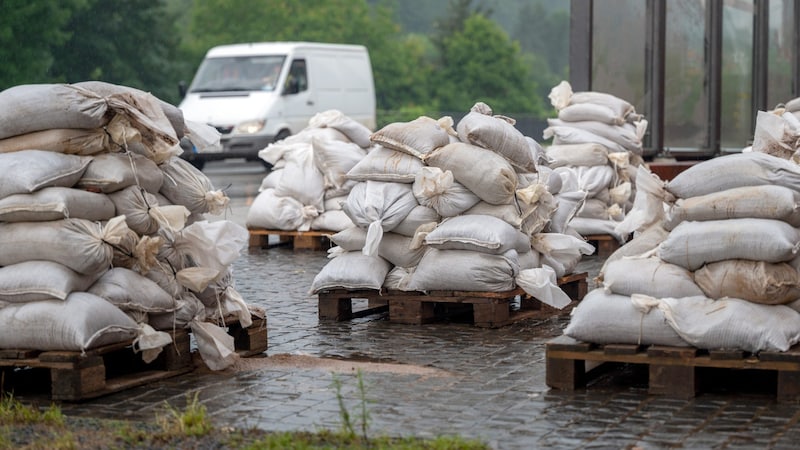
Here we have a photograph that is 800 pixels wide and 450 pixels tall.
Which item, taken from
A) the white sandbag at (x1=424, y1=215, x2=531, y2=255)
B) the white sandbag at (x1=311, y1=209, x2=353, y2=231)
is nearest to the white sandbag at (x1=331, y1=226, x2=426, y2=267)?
the white sandbag at (x1=424, y1=215, x2=531, y2=255)

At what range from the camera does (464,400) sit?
6.75 metres

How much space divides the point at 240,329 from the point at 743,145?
13.6m

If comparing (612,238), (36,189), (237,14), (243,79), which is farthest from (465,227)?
(237,14)

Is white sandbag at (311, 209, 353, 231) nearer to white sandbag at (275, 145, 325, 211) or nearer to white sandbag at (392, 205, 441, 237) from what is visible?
white sandbag at (275, 145, 325, 211)

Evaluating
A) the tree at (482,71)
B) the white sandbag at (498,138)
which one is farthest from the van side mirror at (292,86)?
the tree at (482,71)

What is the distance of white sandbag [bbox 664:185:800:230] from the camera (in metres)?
6.88

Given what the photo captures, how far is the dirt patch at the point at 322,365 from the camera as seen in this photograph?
24.7 ft

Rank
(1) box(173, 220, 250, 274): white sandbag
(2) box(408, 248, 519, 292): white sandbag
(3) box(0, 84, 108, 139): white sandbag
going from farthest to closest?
1. (2) box(408, 248, 519, 292): white sandbag
2. (1) box(173, 220, 250, 274): white sandbag
3. (3) box(0, 84, 108, 139): white sandbag

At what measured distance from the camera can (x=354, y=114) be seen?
95.6 feet

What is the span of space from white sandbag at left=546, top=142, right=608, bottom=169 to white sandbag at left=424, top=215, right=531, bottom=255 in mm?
4561

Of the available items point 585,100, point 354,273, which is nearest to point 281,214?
point 585,100

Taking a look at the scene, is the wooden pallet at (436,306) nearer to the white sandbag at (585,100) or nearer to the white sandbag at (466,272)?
the white sandbag at (466,272)

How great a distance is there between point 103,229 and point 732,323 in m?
3.28

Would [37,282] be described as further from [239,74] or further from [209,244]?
[239,74]
